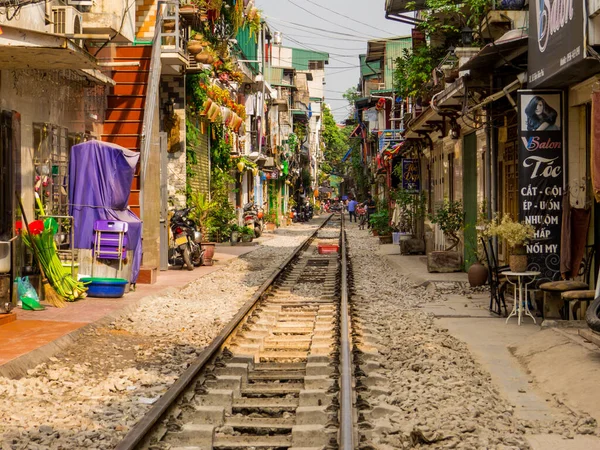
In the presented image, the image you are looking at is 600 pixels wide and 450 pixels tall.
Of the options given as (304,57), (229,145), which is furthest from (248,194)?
(304,57)

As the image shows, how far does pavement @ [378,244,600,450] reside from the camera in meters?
7.10

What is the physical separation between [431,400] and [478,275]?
896 centimetres

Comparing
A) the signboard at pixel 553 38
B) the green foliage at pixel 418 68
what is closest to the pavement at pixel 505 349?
the signboard at pixel 553 38

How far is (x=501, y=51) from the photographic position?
Result: 1371cm

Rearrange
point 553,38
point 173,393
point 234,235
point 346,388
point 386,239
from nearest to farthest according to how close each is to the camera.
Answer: point 173,393, point 346,388, point 553,38, point 234,235, point 386,239

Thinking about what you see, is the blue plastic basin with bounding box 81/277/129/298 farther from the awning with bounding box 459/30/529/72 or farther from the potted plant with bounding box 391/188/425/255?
the potted plant with bounding box 391/188/425/255

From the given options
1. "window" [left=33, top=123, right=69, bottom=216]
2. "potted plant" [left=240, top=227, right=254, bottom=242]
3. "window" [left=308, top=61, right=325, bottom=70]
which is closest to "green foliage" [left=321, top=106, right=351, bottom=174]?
"window" [left=308, top=61, right=325, bottom=70]

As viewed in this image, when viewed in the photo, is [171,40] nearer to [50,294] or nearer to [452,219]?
[452,219]

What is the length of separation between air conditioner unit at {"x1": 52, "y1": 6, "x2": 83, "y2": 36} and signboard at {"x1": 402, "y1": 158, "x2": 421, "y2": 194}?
19.1 meters

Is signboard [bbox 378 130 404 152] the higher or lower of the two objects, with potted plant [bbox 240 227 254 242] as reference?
higher

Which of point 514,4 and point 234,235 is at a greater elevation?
point 514,4

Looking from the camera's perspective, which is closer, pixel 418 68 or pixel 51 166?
pixel 51 166

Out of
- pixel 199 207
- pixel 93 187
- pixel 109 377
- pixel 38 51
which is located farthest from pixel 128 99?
pixel 109 377

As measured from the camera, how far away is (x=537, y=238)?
471 inches
